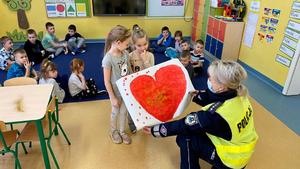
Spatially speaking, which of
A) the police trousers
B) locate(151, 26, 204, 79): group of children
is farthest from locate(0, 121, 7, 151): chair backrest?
locate(151, 26, 204, 79): group of children

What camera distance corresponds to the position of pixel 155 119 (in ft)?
6.68

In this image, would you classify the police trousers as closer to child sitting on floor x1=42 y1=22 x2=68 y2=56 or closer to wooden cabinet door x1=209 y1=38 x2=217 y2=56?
wooden cabinet door x1=209 y1=38 x2=217 y2=56

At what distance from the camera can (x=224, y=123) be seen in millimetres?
1613

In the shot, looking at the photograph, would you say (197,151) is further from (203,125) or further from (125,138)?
(125,138)

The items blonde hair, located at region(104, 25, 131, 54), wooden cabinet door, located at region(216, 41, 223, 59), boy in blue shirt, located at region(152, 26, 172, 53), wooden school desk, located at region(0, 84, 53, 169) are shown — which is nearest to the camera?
wooden school desk, located at region(0, 84, 53, 169)

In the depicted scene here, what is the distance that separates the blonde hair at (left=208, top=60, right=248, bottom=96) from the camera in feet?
5.34

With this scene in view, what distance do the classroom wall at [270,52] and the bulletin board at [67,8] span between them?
12.5ft

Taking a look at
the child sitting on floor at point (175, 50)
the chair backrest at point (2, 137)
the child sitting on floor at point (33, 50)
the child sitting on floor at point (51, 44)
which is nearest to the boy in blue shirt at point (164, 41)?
the child sitting on floor at point (175, 50)

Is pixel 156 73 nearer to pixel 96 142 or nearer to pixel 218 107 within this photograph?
pixel 218 107

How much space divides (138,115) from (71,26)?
4.47 meters

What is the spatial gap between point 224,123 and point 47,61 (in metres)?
2.57

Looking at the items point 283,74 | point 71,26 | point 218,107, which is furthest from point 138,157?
point 71,26

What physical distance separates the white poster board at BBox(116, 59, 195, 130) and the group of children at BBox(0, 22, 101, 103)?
113 cm

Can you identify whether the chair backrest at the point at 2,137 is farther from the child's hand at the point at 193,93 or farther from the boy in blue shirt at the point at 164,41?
the boy in blue shirt at the point at 164,41
